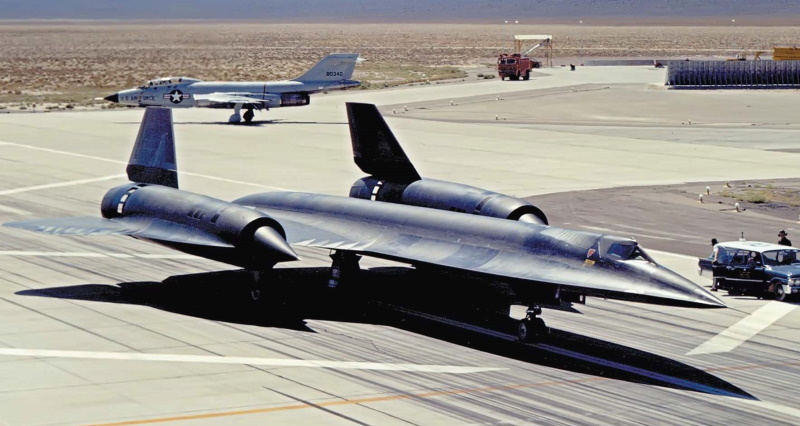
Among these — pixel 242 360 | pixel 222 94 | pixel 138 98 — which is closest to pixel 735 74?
pixel 222 94

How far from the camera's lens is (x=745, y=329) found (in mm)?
26594

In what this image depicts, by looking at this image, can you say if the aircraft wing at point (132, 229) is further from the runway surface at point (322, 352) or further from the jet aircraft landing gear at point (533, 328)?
the jet aircraft landing gear at point (533, 328)

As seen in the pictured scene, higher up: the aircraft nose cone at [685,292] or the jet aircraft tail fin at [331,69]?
the jet aircraft tail fin at [331,69]

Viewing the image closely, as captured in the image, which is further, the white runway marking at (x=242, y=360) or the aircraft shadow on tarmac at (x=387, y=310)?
the aircraft shadow on tarmac at (x=387, y=310)

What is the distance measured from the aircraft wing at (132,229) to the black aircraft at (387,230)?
0.03 metres

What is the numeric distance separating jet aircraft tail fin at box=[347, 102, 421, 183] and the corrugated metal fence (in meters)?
77.7

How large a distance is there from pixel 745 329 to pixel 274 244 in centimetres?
1067

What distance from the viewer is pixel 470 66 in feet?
→ 544

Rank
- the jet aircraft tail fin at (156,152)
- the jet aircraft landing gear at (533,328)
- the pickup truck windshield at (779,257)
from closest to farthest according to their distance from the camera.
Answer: the jet aircraft landing gear at (533,328) < the pickup truck windshield at (779,257) < the jet aircraft tail fin at (156,152)

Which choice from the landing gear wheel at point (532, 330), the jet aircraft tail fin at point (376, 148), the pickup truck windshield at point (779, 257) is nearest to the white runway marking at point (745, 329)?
the pickup truck windshield at point (779, 257)

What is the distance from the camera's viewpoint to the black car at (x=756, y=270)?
2936 cm

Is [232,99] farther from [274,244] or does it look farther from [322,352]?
[322,352]

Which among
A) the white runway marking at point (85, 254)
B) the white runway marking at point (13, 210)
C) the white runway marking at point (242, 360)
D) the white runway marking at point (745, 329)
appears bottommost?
the white runway marking at point (745, 329)

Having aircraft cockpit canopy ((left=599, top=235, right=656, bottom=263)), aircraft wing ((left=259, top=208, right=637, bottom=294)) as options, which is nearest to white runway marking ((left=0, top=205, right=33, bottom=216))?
aircraft wing ((left=259, top=208, right=637, bottom=294))
